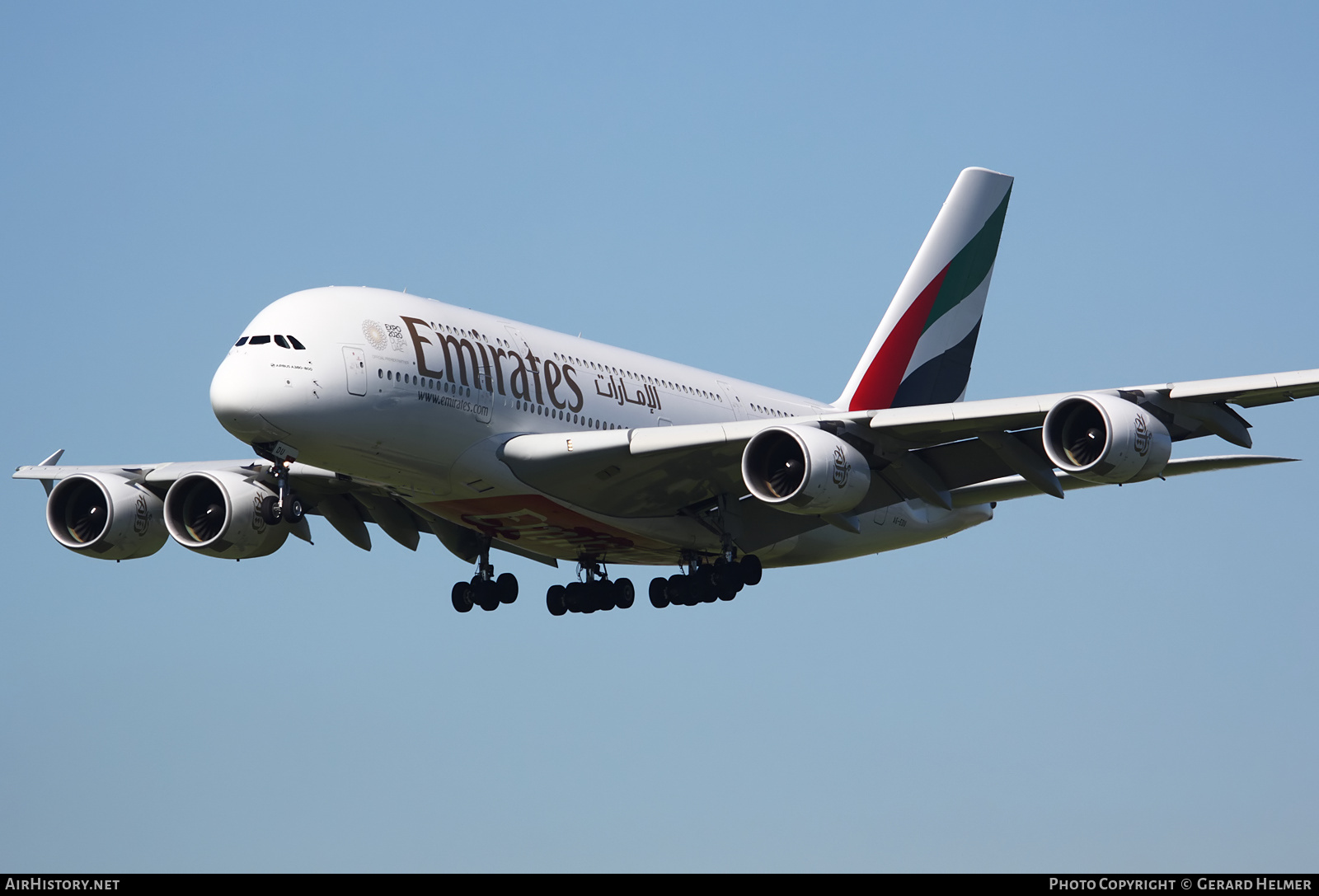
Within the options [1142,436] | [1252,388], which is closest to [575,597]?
[1142,436]

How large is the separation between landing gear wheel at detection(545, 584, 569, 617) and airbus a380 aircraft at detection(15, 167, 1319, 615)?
6cm

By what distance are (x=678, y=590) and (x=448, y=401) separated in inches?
338

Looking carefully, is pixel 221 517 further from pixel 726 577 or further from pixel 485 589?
pixel 726 577

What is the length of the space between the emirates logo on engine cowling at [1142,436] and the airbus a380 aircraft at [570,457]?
38 mm

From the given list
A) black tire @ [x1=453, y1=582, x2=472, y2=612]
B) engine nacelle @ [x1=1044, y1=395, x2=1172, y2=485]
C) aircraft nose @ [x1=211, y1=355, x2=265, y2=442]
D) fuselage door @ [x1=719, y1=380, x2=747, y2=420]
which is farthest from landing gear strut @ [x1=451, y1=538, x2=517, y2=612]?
engine nacelle @ [x1=1044, y1=395, x2=1172, y2=485]

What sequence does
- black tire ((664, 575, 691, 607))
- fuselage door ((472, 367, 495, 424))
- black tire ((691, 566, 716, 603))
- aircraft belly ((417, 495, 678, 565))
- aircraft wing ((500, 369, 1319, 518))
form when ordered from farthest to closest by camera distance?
black tire ((664, 575, 691, 607))
black tire ((691, 566, 716, 603))
aircraft belly ((417, 495, 678, 565))
fuselage door ((472, 367, 495, 424))
aircraft wing ((500, 369, 1319, 518))

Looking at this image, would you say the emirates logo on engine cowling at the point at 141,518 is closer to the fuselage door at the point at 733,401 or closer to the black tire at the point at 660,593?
the black tire at the point at 660,593

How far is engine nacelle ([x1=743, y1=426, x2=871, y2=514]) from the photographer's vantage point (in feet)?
93.7

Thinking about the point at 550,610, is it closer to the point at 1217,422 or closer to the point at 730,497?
the point at 730,497

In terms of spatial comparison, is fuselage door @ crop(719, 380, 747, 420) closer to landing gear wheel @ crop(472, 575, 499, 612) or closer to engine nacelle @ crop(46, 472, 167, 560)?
landing gear wheel @ crop(472, 575, 499, 612)

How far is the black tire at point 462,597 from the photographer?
36125mm

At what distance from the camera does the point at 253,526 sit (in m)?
33.2

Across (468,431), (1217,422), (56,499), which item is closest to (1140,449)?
(1217,422)
